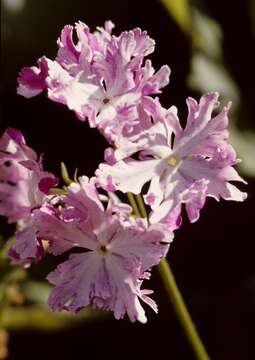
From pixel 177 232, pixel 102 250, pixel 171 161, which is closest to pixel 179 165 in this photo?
pixel 171 161

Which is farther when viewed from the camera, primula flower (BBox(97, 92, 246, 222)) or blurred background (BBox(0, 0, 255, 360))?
blurred background (BBox(0, 0, 255, 360))

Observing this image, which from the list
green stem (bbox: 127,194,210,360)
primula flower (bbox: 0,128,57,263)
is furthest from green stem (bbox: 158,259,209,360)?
primula flower (bbox: 0,128,57,263)

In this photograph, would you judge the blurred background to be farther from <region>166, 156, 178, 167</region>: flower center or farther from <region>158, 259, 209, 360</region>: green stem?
<region>166, 156, 178, 167</region>: flower center

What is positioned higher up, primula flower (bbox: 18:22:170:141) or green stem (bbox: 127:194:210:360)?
primula flower (bbox: 18:22:170:141)

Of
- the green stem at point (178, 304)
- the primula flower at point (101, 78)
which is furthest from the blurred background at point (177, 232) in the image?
the primula flower at point (101, 78)

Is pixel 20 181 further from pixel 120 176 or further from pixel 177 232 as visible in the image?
pixel 177 232

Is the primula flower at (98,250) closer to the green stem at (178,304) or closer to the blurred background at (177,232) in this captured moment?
the green stem at (178,304)

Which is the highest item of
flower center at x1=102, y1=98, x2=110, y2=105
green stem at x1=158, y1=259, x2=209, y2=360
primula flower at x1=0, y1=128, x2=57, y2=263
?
flower center at x1=102, y1=98, x2=110, y2=105
